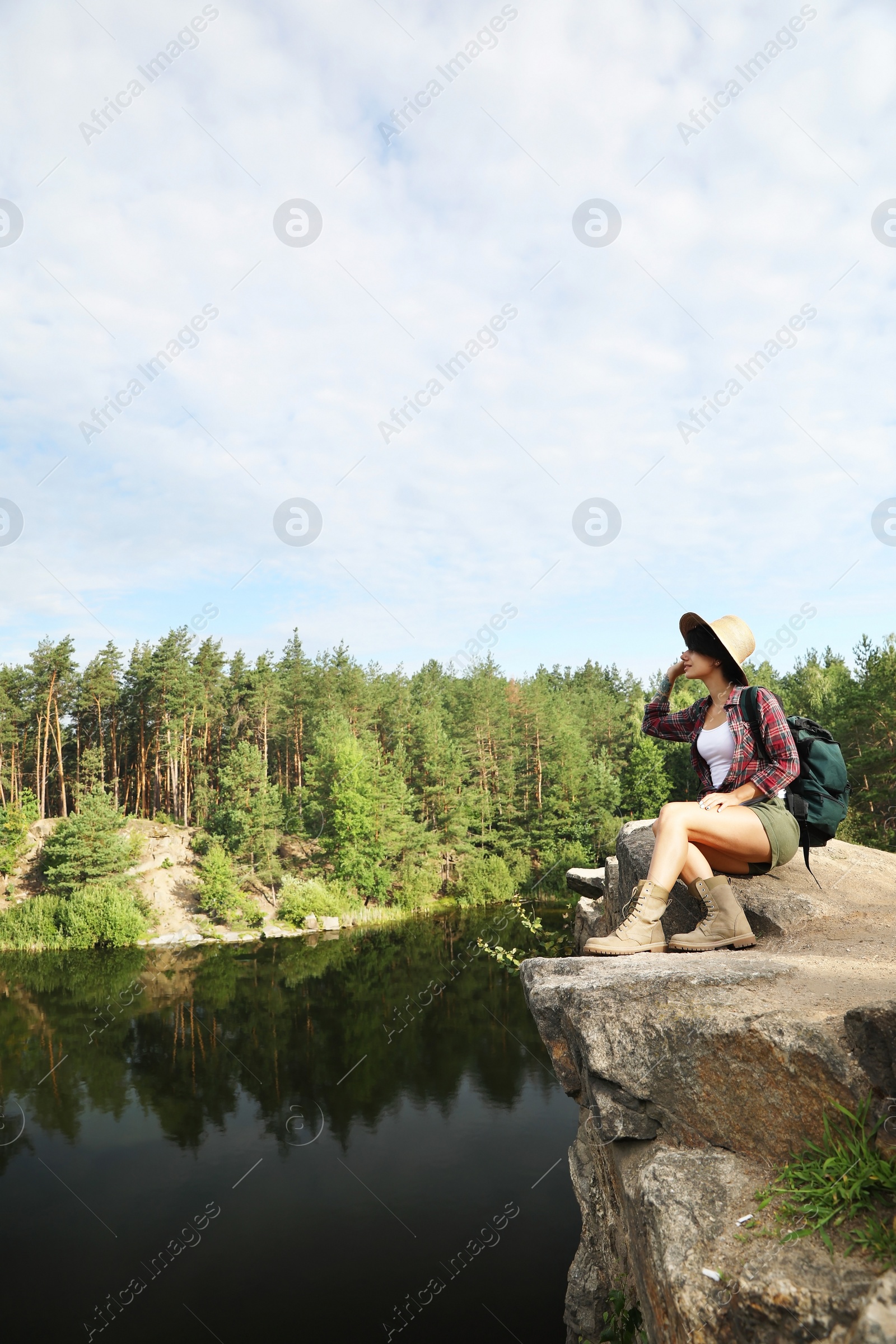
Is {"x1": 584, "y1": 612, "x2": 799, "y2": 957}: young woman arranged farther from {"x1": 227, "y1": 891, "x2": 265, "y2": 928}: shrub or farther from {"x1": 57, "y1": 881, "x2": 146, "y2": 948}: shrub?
{"x1": 57, "y1": 881, "x2": 146, "y2": 948}: shrub

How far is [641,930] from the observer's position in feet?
14.3

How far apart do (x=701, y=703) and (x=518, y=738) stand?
33092 millimetres

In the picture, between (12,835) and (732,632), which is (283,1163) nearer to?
(732,632)

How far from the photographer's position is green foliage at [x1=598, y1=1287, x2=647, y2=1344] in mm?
Answer: 3744

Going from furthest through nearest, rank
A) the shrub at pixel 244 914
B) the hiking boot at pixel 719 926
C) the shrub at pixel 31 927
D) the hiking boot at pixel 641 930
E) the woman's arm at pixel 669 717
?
the shrub at pixel 244 914 → the shrub at pixel 31 927 → the woman's arm at pixel 669 717 → the hiking boot at pixel 719 926 → the hiking boot at pixel 641 930

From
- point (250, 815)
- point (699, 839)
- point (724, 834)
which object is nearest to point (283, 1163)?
point (699, 839)

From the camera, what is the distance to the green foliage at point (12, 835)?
31500 millimetres

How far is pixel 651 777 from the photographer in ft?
121

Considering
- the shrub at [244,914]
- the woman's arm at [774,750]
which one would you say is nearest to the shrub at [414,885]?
the shrub at [244,914]

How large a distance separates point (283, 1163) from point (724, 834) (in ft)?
40.4

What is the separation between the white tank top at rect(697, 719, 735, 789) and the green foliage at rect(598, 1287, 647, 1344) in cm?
289

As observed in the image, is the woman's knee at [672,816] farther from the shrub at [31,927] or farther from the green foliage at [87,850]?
the shrub at [31,927]

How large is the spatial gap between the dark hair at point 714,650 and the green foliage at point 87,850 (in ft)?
97.1

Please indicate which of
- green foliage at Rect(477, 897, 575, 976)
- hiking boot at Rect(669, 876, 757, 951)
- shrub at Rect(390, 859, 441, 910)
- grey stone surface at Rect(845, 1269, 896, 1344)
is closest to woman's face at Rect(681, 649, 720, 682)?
hiking boot at Rect(669, 876, 757, 951)
